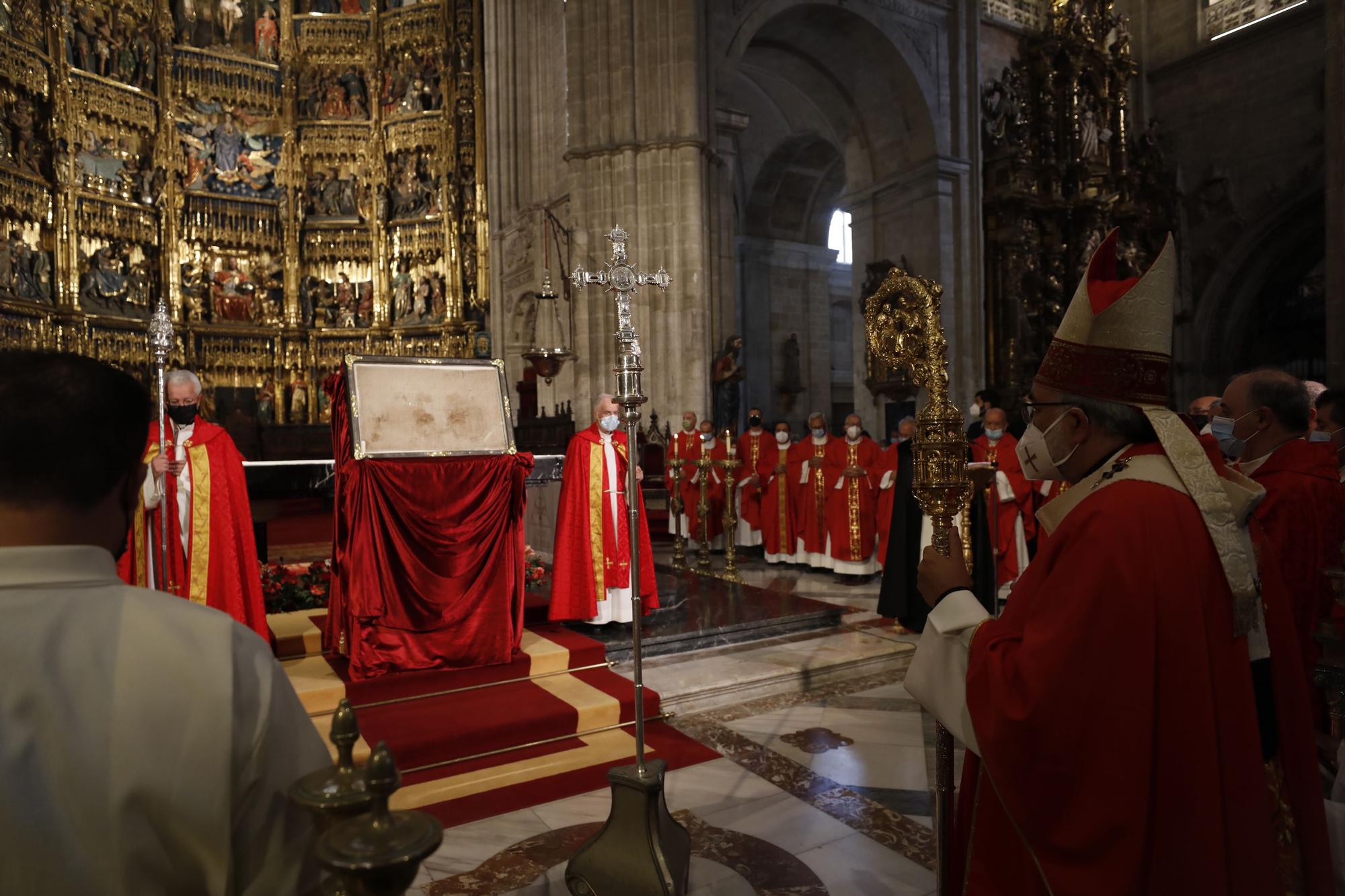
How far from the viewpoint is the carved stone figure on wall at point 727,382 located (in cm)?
1278

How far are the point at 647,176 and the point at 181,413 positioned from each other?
8.66m

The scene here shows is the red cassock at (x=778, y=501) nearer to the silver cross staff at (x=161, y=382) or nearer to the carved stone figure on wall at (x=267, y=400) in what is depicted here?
the silver cross staff at (x=161, y=382)

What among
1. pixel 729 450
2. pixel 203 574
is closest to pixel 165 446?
pixel 203 574

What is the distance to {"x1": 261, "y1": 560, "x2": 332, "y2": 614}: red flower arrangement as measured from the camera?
20.9ft

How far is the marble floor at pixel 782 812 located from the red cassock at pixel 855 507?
12.1 ft

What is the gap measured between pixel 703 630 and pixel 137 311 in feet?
45.6

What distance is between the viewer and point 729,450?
322 inches

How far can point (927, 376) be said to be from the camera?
2.72 meters

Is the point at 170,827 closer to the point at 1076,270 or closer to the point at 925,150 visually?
the point at 925,150

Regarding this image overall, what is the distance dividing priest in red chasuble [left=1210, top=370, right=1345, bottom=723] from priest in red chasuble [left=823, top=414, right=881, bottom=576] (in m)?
5.64

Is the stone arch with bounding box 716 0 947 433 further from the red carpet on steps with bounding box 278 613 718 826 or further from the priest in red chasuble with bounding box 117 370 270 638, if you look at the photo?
the red carpet on steps with bounding box 278 613 718 826

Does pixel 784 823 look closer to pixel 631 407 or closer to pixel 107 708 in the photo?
pixel 631 407

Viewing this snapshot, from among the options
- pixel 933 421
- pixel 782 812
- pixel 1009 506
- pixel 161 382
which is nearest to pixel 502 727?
pixel 782 812

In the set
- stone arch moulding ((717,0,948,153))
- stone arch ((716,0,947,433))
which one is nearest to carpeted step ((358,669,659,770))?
stone arch ((716,0,947,433))
